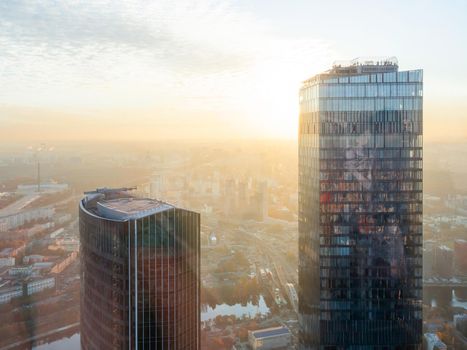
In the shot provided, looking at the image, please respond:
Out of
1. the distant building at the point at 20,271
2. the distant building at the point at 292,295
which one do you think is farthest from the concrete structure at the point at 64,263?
the distant building at the point at 292,295

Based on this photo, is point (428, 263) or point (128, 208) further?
point (428, 263)

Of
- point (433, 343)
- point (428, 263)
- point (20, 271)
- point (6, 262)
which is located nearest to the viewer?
point (433, 343)

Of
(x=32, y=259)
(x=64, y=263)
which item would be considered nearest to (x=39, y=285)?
(x=64, y=263)

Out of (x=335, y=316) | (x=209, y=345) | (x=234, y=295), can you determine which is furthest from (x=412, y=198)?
(x=234, y=295)

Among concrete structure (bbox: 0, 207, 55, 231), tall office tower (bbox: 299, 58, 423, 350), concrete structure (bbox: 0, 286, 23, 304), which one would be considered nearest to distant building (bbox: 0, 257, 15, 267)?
concrete structure (bbox: 0, 286, 23, 304)

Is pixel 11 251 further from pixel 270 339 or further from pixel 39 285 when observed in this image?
pixel 270 339

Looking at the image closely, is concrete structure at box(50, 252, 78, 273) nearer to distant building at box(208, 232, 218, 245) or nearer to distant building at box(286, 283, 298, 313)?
distant building at box(208, 232, 218, 245)

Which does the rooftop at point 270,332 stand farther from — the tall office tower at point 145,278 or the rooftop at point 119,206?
the tall office tower at point 145,278

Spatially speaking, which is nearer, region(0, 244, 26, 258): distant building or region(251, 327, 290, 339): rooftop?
region(251, 327, 290, 339): rooftop
